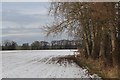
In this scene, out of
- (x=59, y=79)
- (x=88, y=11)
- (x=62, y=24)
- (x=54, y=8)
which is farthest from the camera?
(x=62, y=24)

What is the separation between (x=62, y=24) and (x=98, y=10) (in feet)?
32.3

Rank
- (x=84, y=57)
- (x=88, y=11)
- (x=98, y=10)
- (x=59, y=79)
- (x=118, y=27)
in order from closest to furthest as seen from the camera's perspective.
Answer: (x=59, y=79) < (x=98, y=10) < (x=118, y=27) < (x=88, y=11) < (x=84, y=57)

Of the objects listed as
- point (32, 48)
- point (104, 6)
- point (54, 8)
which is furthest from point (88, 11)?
point (32, 48)

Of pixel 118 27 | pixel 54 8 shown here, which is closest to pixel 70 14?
pixel 54 8

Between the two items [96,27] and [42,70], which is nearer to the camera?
[42,70]

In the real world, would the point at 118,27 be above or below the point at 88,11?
below

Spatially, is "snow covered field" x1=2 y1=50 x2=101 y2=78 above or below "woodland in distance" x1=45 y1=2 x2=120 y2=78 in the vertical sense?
below

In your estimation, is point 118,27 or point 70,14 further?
point 70,14

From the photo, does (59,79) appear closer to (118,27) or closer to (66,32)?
(118,27)

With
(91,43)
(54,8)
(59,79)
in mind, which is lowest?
(59,79)

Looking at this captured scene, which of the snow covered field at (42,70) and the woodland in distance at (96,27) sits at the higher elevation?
the woodland in distance at (96,27)

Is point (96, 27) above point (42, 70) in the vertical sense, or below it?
above

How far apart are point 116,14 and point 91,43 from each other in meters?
17.2

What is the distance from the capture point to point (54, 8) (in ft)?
80.0
